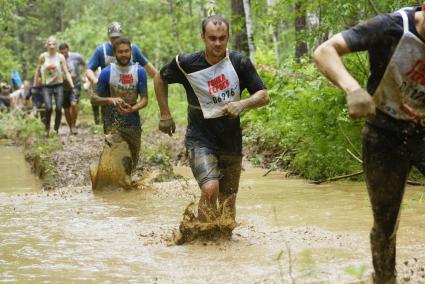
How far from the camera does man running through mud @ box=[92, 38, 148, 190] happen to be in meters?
8.84

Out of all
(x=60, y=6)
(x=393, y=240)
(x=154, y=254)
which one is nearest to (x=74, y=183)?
(x=154, y=254)

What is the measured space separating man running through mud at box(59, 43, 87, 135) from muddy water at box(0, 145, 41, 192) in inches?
55.1

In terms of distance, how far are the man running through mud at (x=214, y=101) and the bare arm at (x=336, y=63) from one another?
215 centimetres

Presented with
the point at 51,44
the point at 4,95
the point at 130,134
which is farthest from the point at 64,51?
the point at 4,95

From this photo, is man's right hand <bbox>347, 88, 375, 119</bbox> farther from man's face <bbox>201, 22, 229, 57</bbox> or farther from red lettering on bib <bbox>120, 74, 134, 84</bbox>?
red lettering on bib <bbox>120, 74, 134, 84</bbox>

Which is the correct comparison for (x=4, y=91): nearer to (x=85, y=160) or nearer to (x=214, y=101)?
(x=85, y=160)

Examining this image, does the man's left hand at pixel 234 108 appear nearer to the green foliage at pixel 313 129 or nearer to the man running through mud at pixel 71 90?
the green foliage at pixel 313 129

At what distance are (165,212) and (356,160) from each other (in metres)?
3.01

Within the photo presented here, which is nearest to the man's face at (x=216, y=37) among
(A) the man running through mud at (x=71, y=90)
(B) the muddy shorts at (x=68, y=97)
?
(A) the man running through mud at (x=71, y=90)

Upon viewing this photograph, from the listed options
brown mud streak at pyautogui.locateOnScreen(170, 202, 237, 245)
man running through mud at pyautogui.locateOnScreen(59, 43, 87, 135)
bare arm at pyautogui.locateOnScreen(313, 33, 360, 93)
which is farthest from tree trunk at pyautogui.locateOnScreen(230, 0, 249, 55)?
bare arm at pyautogui.locateOnScreen(313, 33, 360, 93)

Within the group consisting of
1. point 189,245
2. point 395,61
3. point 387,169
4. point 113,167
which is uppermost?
point 395,61

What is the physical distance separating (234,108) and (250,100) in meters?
0.20

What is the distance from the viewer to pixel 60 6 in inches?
1610

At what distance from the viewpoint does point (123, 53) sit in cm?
885
